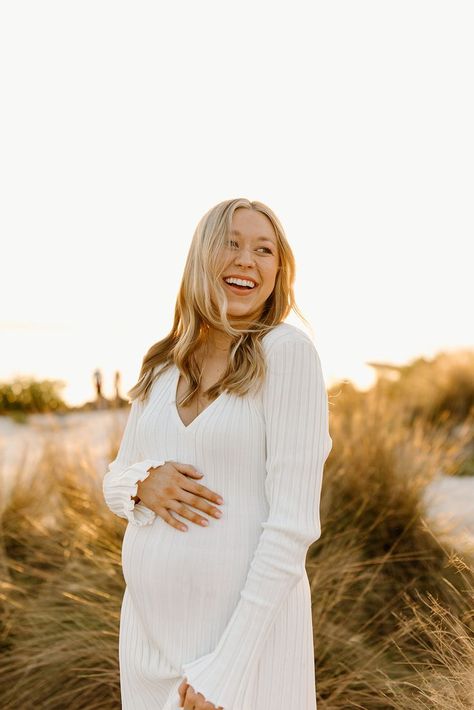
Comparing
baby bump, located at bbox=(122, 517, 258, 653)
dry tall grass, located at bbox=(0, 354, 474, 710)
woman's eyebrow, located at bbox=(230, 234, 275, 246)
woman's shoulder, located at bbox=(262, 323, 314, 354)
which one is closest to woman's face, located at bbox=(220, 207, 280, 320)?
woman's eyebrow, located at bbox=(230, 234, 275, 246)

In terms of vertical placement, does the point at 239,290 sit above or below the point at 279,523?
above

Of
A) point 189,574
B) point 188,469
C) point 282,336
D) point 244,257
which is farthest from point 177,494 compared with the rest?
point 244,257

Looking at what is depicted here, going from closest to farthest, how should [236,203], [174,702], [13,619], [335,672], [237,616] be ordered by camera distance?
[237,616]
[174,702]
[236,203]
[335,672]
[13,619]

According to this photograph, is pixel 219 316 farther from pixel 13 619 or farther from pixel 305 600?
pixel 13 619

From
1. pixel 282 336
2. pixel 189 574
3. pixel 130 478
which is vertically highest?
pixel 282 336

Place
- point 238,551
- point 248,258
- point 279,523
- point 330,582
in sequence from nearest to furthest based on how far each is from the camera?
point 279,523 → point 238,551 → point 248,258 → point 330,582

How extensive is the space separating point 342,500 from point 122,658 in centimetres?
239

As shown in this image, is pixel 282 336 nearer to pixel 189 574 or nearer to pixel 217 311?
pixel 217 311

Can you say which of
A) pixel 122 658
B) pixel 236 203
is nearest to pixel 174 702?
pixel 122 658

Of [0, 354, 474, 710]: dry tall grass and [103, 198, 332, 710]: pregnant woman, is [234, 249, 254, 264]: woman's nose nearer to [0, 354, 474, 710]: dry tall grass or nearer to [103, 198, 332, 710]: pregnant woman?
[103, 198, 332, 710]: pregnant woman

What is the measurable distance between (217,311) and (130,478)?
0.51 meters

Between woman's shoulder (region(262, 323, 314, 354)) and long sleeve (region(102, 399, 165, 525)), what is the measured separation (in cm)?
42

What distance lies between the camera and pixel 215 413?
194 cm

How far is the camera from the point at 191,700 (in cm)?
180
